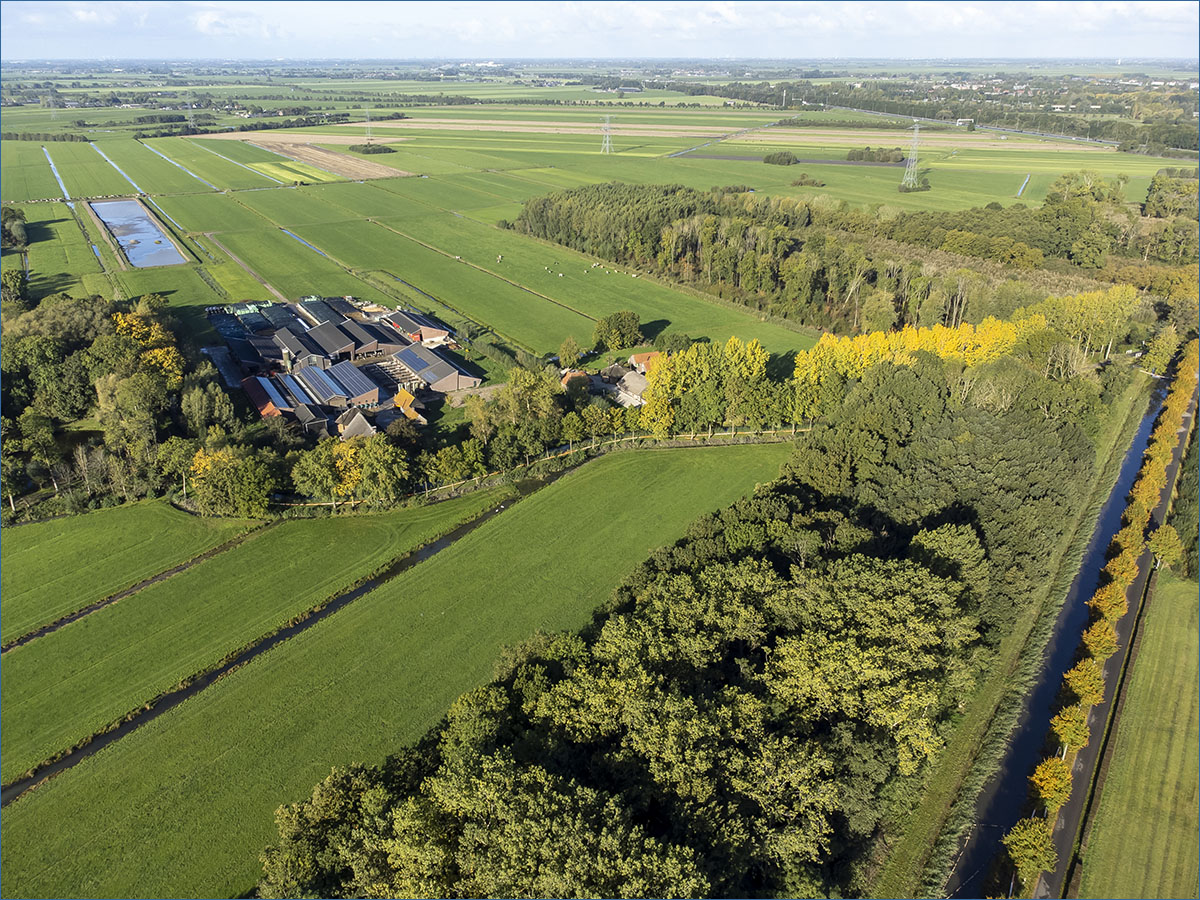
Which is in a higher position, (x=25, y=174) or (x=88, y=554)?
(x=25, y=174)

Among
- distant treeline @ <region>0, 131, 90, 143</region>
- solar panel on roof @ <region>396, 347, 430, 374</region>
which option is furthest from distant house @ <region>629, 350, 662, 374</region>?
distant treeline @ <region>0, 131, 90, 143</region>

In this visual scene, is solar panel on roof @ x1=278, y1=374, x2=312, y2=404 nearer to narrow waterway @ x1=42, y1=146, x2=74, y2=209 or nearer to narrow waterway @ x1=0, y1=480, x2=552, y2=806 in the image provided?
narrow waterway @ x1=0, y1=480, x2=552, y2=806

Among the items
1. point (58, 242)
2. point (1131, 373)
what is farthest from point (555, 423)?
point (58, 242)

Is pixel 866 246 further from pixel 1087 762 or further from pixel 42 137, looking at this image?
pixel 42 137

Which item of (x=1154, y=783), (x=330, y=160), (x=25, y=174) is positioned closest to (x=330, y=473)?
(x=1154, y=783)

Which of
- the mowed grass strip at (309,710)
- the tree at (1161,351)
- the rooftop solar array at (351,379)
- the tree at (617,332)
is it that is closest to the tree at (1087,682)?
the mowed grass strip at (309,710)
